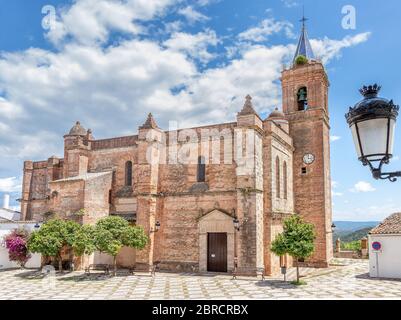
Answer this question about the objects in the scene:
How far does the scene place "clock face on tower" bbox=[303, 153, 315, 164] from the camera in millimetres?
27334

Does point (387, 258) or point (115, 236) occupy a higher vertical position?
point (115, 236)

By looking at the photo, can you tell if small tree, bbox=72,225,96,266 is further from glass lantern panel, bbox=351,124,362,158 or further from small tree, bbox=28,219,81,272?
glass lantern panel, bbox=351,124,362,158

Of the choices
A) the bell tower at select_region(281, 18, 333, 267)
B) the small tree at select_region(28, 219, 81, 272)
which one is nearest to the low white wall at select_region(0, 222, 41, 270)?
the small tree at select_region(28, 219, 81, 272)

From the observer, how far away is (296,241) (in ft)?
60.8

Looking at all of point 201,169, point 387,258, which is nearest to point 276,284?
point 387,258

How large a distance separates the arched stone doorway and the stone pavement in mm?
1236

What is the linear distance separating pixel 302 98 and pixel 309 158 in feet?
16.5

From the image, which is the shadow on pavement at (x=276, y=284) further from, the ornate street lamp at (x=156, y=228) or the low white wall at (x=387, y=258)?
the ornate street lamp at (x=156, y=228)

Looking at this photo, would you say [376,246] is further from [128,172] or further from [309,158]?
[128,172]

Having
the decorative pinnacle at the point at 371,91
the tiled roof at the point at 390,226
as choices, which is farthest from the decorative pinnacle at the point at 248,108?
the decorative pinnacle at the point at 371,91

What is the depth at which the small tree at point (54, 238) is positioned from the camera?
21.2 m
